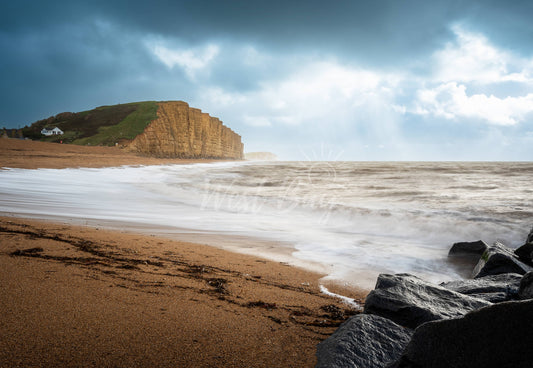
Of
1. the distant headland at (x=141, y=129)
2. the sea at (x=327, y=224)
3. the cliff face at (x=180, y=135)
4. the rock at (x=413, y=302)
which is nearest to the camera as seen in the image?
the rock at (x=413, y=302)

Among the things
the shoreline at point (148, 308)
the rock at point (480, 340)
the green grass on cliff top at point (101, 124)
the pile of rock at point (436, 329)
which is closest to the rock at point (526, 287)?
the pile of rock at point (436, 329)

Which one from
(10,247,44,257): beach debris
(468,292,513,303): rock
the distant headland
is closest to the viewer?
(468,292,513,303): rock

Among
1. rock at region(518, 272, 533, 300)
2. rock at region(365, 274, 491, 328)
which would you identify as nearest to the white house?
rock at region(365, 274, 491, 328)

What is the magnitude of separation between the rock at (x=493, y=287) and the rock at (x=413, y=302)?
0.45 m

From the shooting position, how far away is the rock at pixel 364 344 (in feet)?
6.77

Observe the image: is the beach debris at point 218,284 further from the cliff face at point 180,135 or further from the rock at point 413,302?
the cliff face at point 180,135

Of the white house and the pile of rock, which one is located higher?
the white house

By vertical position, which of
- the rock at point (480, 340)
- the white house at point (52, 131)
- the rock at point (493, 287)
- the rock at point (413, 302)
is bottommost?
the rock at point (493, 287)

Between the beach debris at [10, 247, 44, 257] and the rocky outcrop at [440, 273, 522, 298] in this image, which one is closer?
the rocky outcrop at [440, 273, 522, 298]

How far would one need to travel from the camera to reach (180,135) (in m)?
74.4

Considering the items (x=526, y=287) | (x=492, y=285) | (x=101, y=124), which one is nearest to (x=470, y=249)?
(x=492, y=285)

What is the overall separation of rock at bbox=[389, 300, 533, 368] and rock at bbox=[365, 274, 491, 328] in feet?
3.77

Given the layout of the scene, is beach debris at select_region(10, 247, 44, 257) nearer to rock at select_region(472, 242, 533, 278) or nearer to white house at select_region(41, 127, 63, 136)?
rock at select_region(472, 242, 533, 278)

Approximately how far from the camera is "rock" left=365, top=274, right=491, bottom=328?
104 inches
